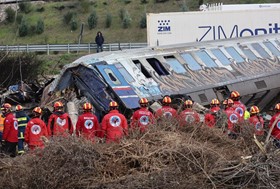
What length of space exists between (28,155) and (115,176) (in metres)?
1.39

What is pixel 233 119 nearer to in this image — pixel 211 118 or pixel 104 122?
pixel 211 118

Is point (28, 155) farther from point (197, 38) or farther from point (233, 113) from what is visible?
point (197, 38)

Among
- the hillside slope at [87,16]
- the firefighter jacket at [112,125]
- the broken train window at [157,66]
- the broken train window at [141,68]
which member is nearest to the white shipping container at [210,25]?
the broken train window at [157,66]

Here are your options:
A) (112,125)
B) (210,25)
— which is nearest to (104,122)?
(112,125)

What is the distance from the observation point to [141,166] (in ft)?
28.8

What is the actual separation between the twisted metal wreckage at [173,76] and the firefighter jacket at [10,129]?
2.58 m

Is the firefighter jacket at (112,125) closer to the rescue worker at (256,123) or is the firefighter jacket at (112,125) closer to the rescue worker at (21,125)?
the rescue worker at (21,125)

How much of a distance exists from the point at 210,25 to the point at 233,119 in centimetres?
1848

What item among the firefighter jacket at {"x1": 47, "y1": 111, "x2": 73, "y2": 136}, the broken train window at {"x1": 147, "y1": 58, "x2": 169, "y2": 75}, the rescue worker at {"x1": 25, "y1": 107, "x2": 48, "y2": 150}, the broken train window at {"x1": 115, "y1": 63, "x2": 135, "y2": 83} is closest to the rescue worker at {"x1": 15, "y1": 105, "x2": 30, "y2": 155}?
the firefighter jacket at {"x1": 47, "y1": 111, "x2": 73, "y2": 136}

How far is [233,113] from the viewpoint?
12164 millimetres

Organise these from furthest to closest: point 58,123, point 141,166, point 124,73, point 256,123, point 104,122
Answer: point 124,73
point 58,123
point 104,122
point 256,123
point 141,166

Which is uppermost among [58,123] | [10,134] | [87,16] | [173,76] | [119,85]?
[87,16]

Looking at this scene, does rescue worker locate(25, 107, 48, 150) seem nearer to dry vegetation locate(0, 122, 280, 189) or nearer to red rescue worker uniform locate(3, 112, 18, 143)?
red rescue worker uniform locate(3, 112, 18, 143)

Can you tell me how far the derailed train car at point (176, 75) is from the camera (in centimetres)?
1551
